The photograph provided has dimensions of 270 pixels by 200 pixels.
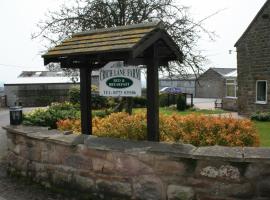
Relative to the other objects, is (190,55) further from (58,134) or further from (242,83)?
(242,83)

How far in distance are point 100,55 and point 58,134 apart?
156cm

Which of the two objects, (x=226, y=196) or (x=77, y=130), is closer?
(x=226, y=196)

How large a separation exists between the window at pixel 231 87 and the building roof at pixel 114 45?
26.9 m

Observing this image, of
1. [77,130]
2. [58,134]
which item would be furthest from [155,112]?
[77,130]

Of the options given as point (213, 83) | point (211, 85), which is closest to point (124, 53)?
point (213, 83)

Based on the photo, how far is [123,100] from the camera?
13.8 m

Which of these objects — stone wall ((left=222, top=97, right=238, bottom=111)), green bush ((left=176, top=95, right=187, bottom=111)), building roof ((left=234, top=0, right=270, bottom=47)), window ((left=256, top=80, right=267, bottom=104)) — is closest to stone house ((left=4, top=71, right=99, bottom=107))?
green bush ((left=176, top=95, right=187, bottom=111))

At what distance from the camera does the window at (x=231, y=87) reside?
107ft

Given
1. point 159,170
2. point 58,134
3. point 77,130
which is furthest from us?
point 77,130

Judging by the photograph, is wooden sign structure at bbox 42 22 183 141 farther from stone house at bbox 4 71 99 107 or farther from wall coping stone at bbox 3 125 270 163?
stone house at bbox 4 71 99 107

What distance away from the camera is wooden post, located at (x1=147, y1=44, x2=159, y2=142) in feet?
19.4

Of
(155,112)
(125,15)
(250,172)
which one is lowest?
(250,172)

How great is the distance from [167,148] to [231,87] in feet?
95.9

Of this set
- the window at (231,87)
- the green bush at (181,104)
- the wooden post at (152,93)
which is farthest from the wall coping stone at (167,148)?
the window at (231,87)
